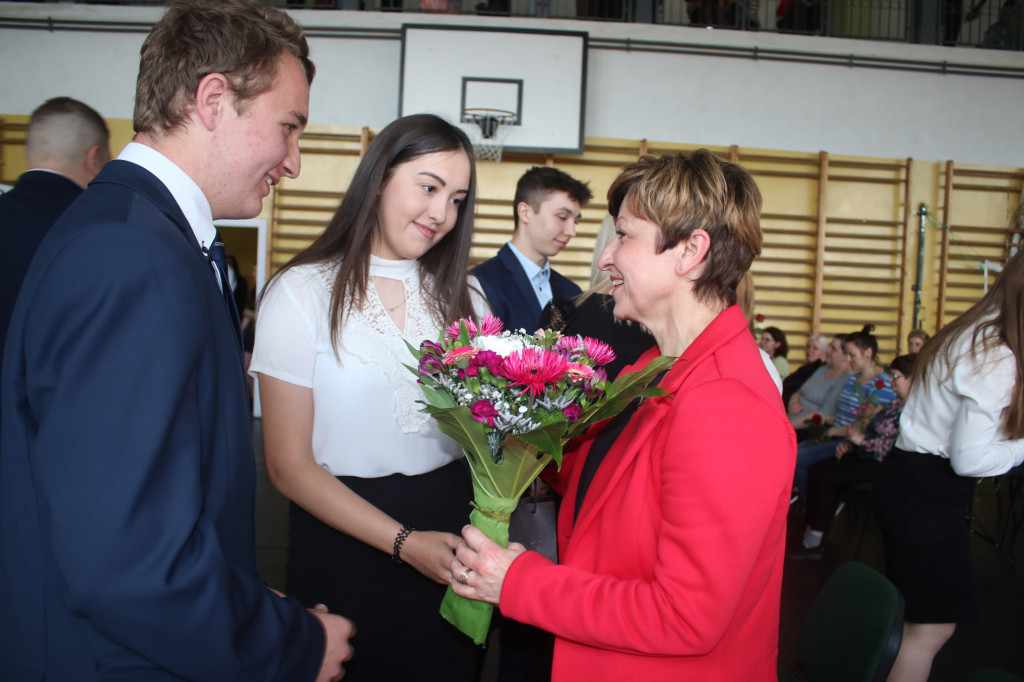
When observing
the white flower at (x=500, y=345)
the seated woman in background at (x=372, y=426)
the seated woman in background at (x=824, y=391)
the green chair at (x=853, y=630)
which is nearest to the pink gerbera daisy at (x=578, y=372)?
the white flower at (x=500, y=345)

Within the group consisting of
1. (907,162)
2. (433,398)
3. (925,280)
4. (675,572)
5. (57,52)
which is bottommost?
(675,572)

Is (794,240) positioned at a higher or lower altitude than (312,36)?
lower

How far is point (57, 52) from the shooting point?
297 inches

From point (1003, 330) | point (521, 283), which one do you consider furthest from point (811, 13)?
point (1003, 330)

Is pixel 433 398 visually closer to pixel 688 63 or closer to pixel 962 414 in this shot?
pixel 962 414

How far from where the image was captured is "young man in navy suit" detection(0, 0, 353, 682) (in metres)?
0.73

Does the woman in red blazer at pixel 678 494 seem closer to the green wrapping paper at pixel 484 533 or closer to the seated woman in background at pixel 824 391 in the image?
the green wrapping paper at pixel 484 533

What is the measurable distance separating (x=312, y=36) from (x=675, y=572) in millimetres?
7865

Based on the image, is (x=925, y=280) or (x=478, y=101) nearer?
(x=478, y=101)

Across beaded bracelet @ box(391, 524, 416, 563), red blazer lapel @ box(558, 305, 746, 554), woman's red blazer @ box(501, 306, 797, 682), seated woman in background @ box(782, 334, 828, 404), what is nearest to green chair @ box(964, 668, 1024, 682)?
woman's red blazer @ box(501, 306, 797, 682)

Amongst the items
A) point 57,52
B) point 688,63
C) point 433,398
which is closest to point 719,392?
point 433,398

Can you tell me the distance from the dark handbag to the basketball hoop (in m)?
5.90

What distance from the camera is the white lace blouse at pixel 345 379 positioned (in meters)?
1.45

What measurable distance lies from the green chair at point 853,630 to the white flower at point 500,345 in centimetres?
114
